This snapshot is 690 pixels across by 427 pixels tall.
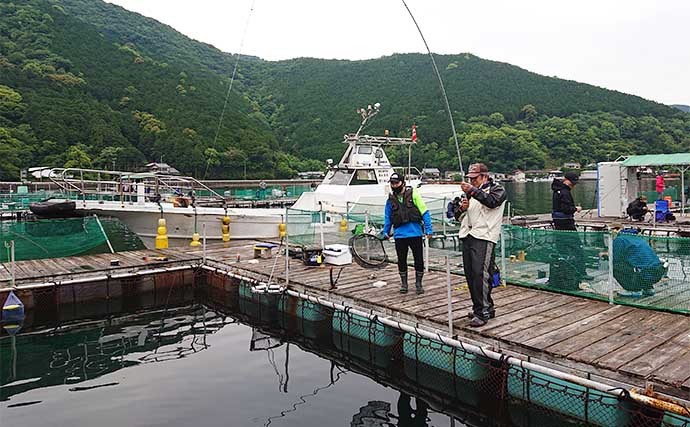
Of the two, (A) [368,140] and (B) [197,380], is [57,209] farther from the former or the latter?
(B) [197,380]

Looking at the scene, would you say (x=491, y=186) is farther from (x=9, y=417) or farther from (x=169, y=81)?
(x=169, y=81)

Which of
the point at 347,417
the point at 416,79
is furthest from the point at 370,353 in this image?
the point at 416,79

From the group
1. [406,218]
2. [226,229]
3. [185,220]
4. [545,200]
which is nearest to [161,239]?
[185,220]

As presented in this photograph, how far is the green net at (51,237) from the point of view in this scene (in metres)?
11.9

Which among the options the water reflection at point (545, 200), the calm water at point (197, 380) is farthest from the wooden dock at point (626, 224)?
the calm water at point (197, 380)

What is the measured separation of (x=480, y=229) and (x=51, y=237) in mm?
10549

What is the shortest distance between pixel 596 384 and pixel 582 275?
282 cm

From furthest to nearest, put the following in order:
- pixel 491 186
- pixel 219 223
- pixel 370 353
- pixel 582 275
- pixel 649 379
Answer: pixel 219 223
pixel 370 353
pixel 582 275
pixel 491 186
pixel 649 379

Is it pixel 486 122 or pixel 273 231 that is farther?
pixel 486 122

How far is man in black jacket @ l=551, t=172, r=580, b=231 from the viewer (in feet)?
26.0

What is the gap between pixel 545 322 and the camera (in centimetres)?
615

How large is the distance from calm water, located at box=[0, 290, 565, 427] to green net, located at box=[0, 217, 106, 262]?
2.88 metres

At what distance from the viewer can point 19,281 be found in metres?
9.65

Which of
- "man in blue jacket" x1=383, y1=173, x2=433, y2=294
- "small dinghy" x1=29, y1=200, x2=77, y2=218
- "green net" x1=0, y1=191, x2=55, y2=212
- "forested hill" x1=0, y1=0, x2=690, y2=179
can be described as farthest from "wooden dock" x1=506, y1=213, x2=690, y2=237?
"forested hill" x1=0, y1=0, x2=690, y2=179
